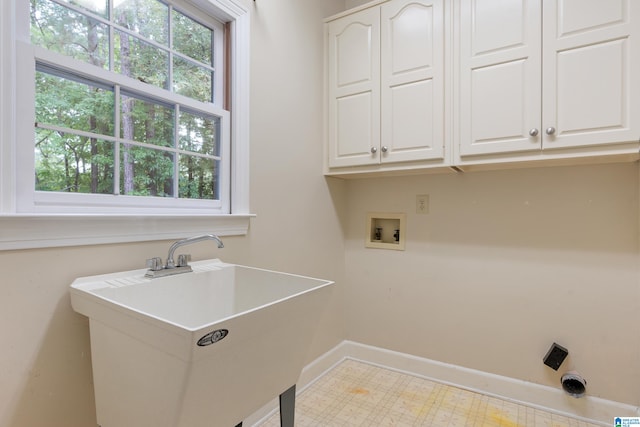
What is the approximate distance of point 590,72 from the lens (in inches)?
56.2

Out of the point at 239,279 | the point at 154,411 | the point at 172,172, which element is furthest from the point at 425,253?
the point at 154,411

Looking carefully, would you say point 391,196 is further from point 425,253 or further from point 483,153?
point 483,153

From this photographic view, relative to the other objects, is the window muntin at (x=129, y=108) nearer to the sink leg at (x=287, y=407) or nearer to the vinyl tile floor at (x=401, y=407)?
the sink leg at (x=287, y=407)

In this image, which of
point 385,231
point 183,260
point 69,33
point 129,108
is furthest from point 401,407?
point 69,33

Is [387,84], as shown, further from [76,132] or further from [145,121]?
[76,132]

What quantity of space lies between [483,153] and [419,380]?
1.43m

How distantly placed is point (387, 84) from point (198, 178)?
3.84 ft

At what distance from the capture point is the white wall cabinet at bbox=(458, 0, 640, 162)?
4.54ft

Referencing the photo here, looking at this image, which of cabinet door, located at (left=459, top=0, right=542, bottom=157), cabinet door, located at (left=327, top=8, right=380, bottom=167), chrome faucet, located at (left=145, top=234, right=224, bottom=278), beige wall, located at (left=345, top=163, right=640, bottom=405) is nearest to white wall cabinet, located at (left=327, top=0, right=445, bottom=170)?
cabinet door, located at (left=327, top=8, right=380, bottom=167)

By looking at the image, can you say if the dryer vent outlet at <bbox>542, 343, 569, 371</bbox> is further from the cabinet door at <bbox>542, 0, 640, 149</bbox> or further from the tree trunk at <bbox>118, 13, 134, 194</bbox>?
the tree trunk at <bbox>118, 13, 134, 194</bbox>

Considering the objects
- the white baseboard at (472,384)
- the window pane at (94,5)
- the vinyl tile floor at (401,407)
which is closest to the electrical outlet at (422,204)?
the white baseboard at (472,384)

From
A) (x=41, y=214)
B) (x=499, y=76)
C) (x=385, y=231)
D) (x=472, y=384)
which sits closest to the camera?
(x=41, y=214)

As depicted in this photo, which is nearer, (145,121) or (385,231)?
(145,121)

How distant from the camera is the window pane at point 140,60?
4.03 feet
